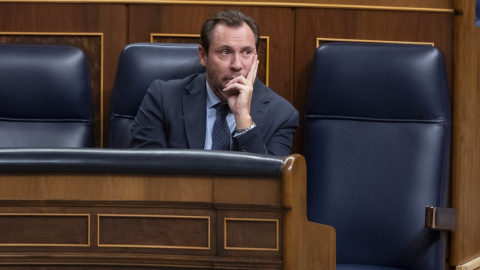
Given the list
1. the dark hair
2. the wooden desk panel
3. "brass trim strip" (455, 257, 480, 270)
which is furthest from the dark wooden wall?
the wooden desk panel

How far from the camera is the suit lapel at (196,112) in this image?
114 centimetres

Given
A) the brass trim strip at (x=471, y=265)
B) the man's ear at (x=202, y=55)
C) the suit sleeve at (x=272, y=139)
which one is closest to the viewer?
the suit sleeve at (x=272, y=139)

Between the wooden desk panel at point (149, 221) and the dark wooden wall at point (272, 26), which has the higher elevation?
the dark wooden wall at point (272, 26)

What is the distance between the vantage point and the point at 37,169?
67cm

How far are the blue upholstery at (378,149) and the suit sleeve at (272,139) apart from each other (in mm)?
53

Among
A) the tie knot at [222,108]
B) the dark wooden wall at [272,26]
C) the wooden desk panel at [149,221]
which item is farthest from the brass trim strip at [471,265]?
the wooden desk panel at [149,221]

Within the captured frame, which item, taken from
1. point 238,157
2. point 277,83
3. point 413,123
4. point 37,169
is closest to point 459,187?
point 413,123

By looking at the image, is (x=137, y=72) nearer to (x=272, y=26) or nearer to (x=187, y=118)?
(x=187, y=118)

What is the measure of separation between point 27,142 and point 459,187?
787 mm

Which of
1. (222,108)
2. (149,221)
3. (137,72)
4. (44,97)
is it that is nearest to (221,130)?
(222,108)

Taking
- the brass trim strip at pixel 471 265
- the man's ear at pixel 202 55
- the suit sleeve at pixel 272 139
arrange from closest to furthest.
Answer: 1. the suit sleeve at pixel 272 139
2. the man's ear at pixel 202 55
3. the brass trim strip at pixel 471 265

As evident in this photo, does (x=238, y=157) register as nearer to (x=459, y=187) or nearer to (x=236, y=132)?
(x=236, y=132)

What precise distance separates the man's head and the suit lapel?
0.02m

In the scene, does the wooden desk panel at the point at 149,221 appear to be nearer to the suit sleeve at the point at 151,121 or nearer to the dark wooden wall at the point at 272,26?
the suit sleeve at the point at 151,121
